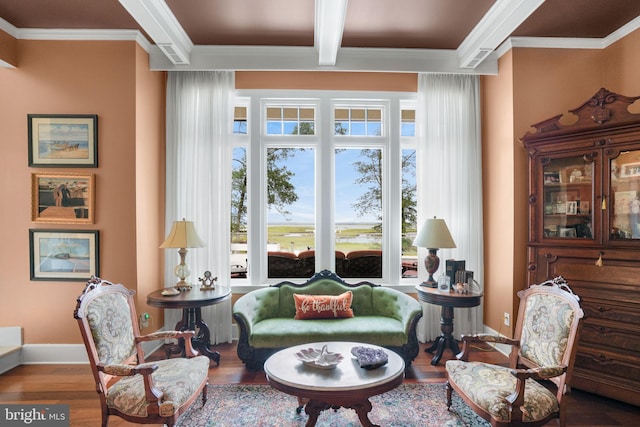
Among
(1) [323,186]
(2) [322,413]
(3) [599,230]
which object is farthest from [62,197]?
(3) [599,230]

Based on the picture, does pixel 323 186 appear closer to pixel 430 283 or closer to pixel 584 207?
pixel 430 283

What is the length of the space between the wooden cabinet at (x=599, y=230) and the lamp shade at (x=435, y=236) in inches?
32.8

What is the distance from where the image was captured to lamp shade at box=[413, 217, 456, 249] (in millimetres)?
3791

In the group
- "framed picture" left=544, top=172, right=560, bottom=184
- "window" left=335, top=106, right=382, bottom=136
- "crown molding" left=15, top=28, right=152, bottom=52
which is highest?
"crown molding" left=15, top=28, right=152, bottom=52

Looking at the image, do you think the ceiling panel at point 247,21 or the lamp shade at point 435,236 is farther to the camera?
the lamp shade at point 435,236

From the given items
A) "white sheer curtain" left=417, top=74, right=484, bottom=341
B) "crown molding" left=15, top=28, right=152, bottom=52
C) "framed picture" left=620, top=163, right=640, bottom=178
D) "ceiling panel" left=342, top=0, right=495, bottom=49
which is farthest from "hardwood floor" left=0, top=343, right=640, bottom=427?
"ceiling panel" left=342, top=0, right=495, bottom=49

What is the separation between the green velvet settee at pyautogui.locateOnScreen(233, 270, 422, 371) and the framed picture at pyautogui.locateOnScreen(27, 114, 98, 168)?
2.18 m

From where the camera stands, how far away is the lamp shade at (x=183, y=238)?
11.8 feet

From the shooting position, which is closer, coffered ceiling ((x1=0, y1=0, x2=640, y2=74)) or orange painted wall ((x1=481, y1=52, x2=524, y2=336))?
coffered ceiling ((x1=0, y1=0, x2=640, y2=74))

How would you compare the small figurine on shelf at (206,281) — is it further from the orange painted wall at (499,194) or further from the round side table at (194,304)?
the orange painted wall at (499,194)

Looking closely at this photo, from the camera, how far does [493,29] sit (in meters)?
3.41

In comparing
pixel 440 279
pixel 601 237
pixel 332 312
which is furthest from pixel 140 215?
pixel 601 237

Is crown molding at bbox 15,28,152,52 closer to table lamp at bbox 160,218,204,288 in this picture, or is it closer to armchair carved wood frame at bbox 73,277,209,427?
table lamp at bbox 160,218,204,288

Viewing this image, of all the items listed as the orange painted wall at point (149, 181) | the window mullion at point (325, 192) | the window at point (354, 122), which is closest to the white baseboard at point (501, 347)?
the window mullion at point (325, 192)
